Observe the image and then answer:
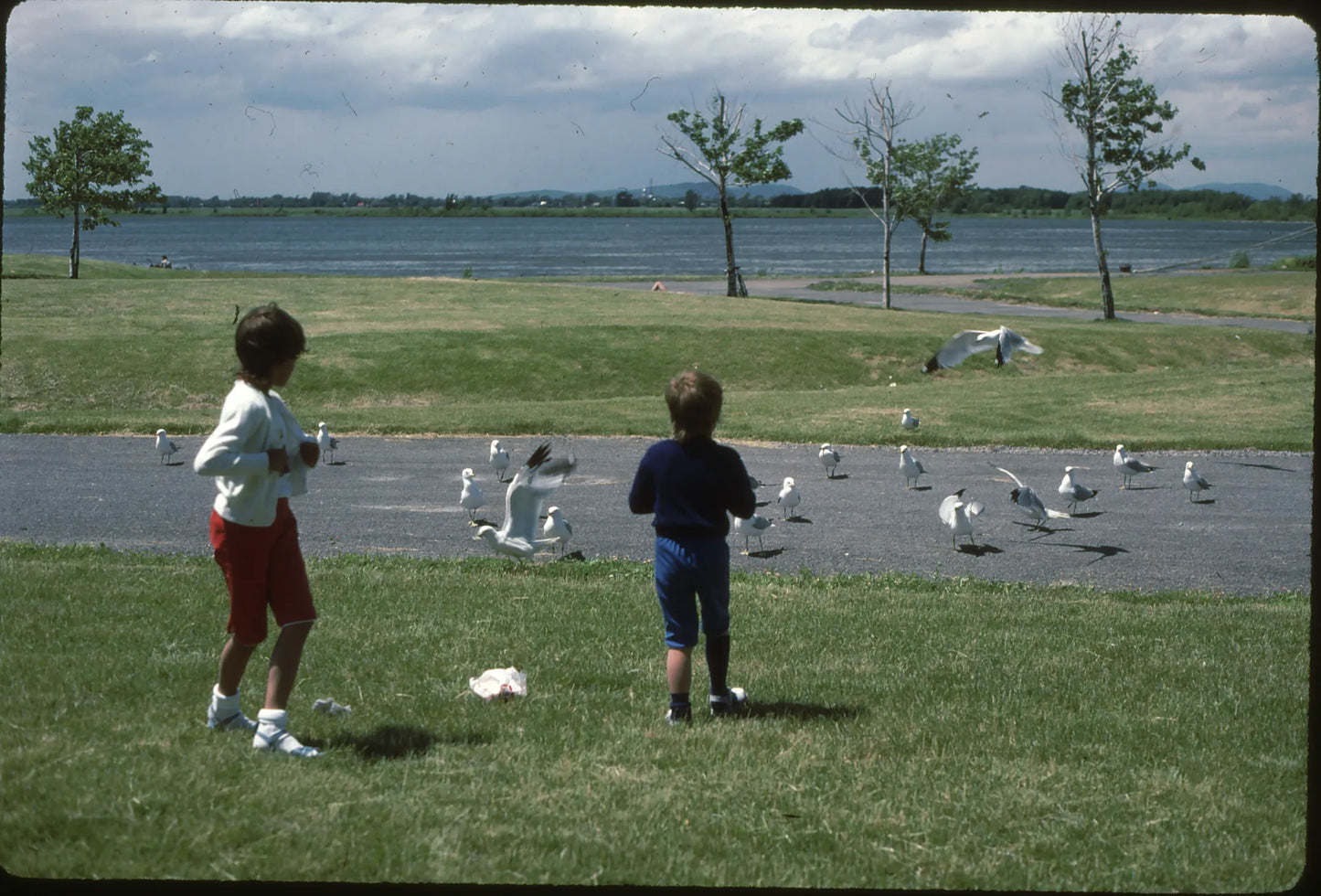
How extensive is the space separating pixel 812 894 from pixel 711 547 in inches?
84.1

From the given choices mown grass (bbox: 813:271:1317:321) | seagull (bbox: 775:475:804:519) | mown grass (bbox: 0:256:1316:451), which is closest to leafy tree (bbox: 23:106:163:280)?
mown grass (bbox: 0:256:1316:451)

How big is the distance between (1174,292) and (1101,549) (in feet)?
143

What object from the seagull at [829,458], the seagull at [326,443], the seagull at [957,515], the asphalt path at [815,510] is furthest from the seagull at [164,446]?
the seagull at [957,515]

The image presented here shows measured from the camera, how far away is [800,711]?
6.11 meters

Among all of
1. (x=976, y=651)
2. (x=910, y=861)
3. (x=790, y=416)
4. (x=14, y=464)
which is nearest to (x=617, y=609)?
(x=976, y=651)

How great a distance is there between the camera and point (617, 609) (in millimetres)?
8320

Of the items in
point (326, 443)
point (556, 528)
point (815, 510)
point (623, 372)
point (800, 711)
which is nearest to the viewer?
point (800, 711)

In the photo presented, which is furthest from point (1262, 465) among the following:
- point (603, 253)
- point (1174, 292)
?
point (603, 253)

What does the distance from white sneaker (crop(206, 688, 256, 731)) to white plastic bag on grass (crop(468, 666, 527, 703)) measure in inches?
43.6

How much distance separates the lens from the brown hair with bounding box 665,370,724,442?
5.76 meters

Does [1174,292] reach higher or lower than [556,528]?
higher

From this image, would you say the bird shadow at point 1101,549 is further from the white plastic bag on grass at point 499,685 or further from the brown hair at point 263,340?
the brown hair at point 263,340

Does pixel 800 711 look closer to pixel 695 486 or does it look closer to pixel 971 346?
pixel 695 486

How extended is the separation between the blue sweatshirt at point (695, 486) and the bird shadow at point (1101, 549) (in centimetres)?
635
